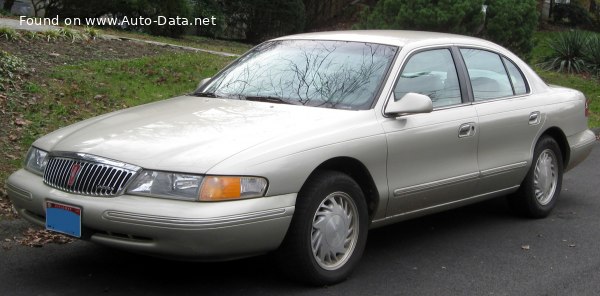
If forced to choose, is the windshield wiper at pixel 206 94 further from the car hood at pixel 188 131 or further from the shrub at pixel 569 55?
the shrub at pixel 569 55

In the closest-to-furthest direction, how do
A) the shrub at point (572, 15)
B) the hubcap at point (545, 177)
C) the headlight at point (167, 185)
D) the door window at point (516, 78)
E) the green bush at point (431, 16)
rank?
the headlight at point (167, 185), the door window at point (516, 78), the hubcap at point (545, 177), the green bush at point (431, 16), the shrub at point (572, 15)

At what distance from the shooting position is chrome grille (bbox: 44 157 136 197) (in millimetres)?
4684

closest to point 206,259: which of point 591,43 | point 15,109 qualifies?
point 15,109

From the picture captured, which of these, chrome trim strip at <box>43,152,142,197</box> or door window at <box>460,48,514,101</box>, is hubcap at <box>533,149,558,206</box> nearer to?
door window at <box>460,48,514,101</box>

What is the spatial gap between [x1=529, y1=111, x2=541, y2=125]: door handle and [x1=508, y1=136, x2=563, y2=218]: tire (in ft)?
0.70

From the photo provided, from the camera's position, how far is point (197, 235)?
14.7 ft

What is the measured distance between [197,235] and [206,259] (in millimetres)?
216

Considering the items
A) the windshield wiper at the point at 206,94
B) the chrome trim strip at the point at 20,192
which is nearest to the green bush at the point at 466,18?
the windshield wiper at the point at 206,94

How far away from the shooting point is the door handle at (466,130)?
609 centimetres

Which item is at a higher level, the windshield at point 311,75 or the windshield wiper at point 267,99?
the windshield at point 311,75

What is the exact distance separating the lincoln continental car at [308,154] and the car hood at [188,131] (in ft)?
0.04

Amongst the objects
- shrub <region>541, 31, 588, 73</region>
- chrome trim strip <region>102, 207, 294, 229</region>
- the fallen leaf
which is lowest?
shrub <region>541, 31, 588, 73</region>

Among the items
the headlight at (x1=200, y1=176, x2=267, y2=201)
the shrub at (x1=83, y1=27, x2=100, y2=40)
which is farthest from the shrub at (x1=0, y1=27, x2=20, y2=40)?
the headlight at (x1=200, y1=176, x2=267, y2=201)

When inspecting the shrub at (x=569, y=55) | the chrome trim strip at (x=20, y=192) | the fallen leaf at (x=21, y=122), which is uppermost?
the chrome trim strip at (x=20, y=192)
